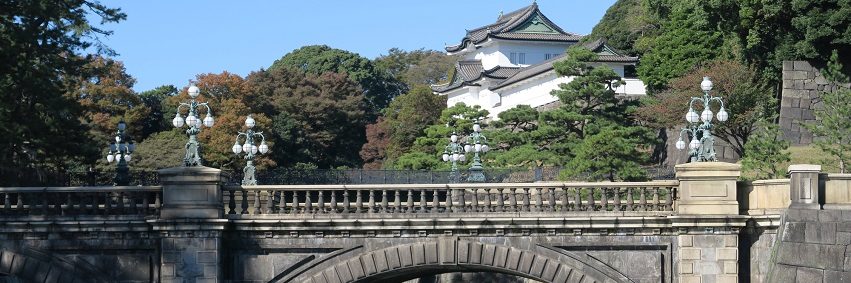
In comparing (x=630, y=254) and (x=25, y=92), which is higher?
(x=25, y=92)

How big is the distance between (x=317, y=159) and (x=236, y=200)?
61.0m

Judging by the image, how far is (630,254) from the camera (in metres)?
31.9

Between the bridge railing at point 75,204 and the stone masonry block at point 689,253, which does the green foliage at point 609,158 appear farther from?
the bridge railing at point 75,204

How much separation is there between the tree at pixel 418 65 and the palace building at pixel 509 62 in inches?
436

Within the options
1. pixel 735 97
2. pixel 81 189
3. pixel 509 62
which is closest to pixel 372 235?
pixel 81 189

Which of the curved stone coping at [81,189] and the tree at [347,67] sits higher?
the tree at [347,67]

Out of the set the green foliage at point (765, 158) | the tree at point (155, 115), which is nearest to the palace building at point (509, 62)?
the tree at point (155, 115)

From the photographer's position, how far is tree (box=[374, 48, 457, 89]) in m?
137

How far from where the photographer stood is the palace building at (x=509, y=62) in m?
94.4

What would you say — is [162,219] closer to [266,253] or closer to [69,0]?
[266,253]

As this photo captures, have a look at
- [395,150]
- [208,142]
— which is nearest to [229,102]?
[208,142]

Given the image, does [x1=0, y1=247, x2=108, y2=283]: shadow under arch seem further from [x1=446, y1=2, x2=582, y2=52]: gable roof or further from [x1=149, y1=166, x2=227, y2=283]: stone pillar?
[x1=446, y1=2, x2=582, y2=52]: gable roof

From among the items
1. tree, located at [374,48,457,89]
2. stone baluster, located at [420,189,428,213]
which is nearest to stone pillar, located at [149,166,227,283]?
stone baluster, located at [420,189,428,213]

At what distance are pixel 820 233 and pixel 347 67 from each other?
Answer: 84187mm
